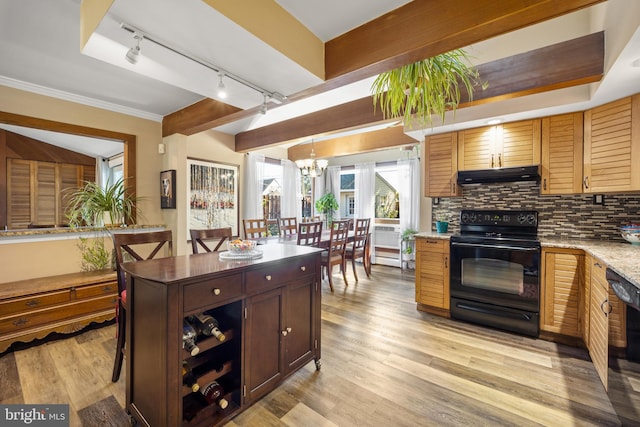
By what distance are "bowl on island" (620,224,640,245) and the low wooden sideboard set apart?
197 inches

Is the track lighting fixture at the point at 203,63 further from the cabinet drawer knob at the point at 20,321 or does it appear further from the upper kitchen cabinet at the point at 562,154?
the upper kitchen cabinet at the point at 562,154

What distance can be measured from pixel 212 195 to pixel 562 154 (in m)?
4.50

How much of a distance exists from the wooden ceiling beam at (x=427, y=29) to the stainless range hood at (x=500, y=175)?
181 centimetres

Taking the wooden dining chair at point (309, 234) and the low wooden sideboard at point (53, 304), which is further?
the wooden dining chair at point (309, 234)

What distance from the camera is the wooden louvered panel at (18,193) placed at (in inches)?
172

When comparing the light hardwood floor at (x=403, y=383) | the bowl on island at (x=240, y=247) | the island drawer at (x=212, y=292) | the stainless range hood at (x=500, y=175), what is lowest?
the light hardwood floor at (x=403, y=383)

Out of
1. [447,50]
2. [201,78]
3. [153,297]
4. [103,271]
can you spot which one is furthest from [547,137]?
[103,271]

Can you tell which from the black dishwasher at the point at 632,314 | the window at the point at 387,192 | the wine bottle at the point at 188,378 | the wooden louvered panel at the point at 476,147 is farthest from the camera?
the window at the point at 387,192

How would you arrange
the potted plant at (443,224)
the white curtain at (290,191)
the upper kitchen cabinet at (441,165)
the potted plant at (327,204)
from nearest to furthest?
1. the upper kitchen cabinet at (441,165)
2. the potted plant at (443,224)
3. the white curtain at (290,191)
4. the potted plant at (327,204)

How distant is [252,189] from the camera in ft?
16.1

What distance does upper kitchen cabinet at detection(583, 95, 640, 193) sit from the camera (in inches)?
87.7

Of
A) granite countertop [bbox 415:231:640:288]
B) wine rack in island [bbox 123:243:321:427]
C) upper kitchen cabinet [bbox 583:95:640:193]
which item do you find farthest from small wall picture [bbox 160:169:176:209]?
upper kitchen cabinet [bbox 583:95:640:193]

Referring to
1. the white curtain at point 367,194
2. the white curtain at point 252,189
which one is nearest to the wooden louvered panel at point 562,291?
the white curtain at point 367,194

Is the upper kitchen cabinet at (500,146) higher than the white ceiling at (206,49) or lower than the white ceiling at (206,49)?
lower
